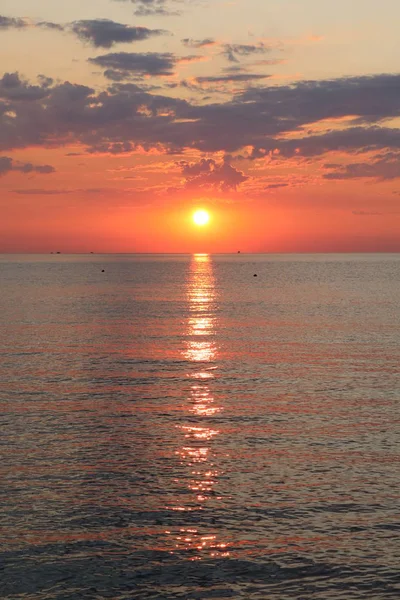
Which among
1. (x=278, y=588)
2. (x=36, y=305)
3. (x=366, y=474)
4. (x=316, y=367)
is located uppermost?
(x=36, y=305)

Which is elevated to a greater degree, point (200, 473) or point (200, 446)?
point (200, 446)

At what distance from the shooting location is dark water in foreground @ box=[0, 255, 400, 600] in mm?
18250

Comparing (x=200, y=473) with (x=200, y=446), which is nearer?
(x=200, y=473)

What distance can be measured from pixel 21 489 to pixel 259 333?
1887 inches

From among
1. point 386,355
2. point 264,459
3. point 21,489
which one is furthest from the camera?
point 386,355

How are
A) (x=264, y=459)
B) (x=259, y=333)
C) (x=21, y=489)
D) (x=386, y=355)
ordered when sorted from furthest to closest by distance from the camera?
(x=259, y=333)
(x=386, y=355)
(x=264, y=459)
(x=21, y=489)

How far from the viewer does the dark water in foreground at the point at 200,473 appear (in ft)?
59.9

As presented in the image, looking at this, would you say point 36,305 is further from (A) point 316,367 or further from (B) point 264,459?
(B) point 264,459

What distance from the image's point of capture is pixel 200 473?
26.0 meters

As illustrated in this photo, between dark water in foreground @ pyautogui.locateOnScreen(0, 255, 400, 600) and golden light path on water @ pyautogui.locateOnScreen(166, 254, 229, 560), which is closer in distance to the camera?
dark water in foreground @ pyautogui.locateOnScreen(0, 255, 400, 600)

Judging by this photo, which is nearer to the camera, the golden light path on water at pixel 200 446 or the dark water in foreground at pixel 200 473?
the dark water in foreground at pixel 200 473

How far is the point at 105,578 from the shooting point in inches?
711

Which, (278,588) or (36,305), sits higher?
(36,305)

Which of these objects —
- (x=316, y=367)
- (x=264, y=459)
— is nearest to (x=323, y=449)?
(x=264, y=459)
